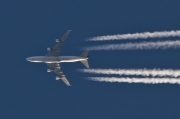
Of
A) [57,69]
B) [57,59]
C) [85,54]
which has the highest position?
[85,54]

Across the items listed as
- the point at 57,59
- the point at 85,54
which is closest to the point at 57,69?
the point at 57,59

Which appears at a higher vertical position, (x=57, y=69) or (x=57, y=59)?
(x=57, y=59)

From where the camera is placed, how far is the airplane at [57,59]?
67.4m

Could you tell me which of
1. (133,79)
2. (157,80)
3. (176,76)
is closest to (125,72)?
(133,79)

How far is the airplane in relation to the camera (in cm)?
6738

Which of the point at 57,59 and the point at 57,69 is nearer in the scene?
the point at 57,59

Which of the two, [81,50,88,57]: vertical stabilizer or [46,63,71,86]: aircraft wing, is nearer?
[81,50,88,57]: vertical stabilizer

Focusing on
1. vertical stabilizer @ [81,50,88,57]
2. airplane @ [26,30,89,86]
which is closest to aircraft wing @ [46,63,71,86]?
airplane @ [26,30,89,86]

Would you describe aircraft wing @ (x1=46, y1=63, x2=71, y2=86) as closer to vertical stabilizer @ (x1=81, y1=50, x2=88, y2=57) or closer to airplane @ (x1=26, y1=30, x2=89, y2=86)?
airplane @ (x1=26, y1=30, x2=89, y2=86)

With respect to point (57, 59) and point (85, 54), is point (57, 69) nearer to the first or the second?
point (57, 59)

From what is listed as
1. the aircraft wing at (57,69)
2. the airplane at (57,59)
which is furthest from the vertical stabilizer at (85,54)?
the aircraft wing at (57,69)

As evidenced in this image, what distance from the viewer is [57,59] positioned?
6975cm

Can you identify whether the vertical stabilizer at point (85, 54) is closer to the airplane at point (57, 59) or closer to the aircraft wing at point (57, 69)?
the airplane at point (57, 59)

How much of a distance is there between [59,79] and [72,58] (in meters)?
12.4
